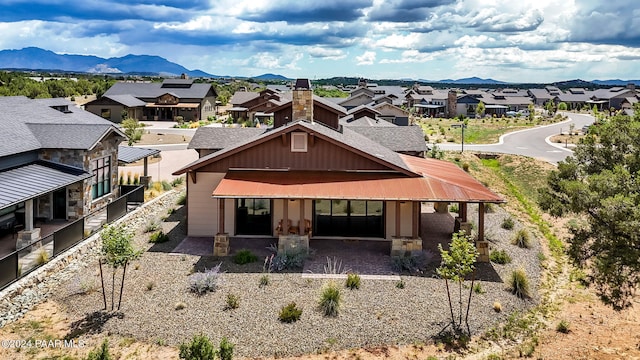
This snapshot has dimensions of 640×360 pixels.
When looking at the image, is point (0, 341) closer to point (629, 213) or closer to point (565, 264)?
point (629, 213)

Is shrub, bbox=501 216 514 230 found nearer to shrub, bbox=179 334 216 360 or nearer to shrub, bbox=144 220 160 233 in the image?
shrub, bbox=144 220 160 233

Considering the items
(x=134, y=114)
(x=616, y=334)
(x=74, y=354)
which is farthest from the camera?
(x=134, y=114)

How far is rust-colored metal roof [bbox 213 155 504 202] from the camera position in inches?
742

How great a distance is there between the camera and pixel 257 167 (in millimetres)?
21500

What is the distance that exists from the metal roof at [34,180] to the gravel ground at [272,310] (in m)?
3.47

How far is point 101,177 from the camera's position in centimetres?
2483

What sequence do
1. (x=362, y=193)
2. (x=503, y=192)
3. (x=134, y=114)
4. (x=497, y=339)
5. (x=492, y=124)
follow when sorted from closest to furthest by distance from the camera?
(x=497, y=339)
(x=362, y=193)
(x=503, y=192)
(x=134, y=114)
(x=492, y=124)

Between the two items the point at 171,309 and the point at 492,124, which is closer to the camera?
the point at 171,309

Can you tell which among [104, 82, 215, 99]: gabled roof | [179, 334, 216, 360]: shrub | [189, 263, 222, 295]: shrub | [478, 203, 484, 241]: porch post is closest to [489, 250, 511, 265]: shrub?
[478, 203, 484, 241]: porch post

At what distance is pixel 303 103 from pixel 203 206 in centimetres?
695

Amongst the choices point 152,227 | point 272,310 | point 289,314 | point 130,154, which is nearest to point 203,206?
point 152,227

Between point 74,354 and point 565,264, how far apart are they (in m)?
18.6

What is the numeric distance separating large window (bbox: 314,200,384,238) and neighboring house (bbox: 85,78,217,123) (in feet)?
226

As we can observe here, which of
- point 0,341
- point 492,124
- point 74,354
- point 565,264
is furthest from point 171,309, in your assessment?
point 492,124
